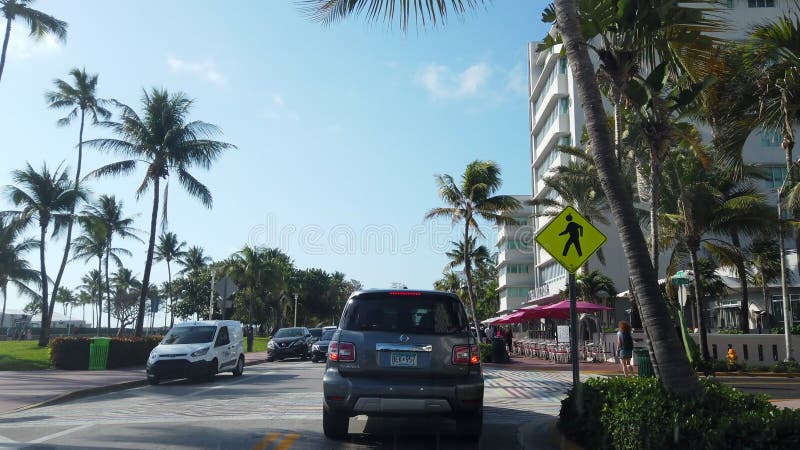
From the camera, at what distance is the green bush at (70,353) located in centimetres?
2295

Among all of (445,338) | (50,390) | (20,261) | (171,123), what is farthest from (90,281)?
(445,338)

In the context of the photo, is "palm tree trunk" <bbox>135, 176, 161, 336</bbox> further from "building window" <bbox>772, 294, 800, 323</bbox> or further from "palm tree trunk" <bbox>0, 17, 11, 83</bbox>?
"building window" <bbox>772, 294, 800, 323</bbox>

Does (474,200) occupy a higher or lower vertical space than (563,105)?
lower

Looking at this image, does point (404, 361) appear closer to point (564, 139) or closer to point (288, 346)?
point (288, 346)

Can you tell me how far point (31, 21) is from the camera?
26.9 meters

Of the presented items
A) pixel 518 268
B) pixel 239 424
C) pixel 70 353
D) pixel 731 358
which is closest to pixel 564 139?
pixel 518 268

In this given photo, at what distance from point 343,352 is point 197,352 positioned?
11.0 metres

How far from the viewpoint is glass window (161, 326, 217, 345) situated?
718 inches

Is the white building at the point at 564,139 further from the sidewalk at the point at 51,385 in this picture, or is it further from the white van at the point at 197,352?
the sidewalk at the point at 51,385

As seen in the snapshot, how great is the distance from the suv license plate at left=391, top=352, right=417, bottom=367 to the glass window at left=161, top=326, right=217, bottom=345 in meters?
12.1

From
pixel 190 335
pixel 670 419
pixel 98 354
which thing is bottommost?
pixel 98 354

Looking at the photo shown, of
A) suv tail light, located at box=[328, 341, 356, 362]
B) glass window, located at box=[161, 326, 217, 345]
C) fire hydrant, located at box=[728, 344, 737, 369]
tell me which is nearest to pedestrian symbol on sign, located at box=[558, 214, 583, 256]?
suv tail light, located at box=[328, 341, 356, 362]

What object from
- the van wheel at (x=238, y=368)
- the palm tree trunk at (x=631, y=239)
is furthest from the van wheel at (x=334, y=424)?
the van wheel at (x=238, y=368)

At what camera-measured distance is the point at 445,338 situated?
750 centimetres
